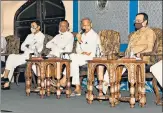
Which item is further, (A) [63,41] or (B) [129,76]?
(A) [63,41]

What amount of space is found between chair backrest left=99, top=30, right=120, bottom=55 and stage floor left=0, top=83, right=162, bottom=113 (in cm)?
94

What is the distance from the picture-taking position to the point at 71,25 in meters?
8.72

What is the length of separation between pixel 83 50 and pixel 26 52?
1.48m

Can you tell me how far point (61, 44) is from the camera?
24.2 ft

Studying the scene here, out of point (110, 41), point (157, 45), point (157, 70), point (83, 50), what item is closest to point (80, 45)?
point (83, 50)

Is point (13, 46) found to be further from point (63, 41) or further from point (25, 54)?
point (63, 41)

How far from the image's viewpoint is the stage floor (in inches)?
202

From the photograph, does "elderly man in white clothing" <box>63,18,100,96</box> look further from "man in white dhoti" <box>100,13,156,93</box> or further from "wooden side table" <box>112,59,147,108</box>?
"wooden side table" <box>112,59,147,108</box>

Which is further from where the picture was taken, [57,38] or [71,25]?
[71,25]

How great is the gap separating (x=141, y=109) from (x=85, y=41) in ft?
5.98

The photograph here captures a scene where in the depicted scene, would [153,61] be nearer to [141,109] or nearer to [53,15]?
[141,109]

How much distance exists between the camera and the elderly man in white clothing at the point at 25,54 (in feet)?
24.9

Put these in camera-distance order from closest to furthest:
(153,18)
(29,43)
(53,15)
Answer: (153,18)
(29,43)
(53,15)

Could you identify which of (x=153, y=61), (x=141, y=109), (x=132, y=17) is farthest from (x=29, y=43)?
(x=141, y=109)
